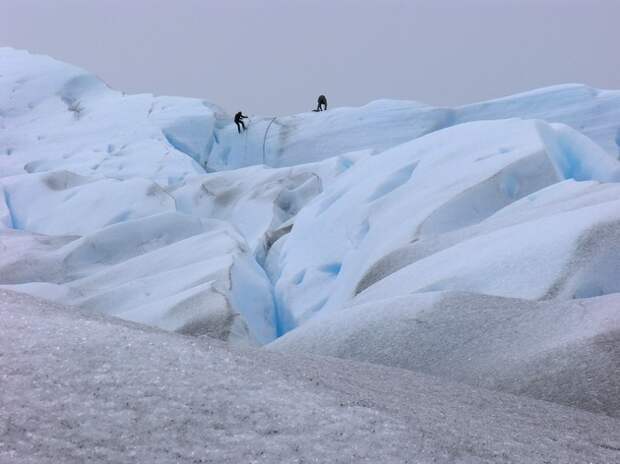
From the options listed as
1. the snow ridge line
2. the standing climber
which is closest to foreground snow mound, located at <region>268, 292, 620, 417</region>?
the snow ridge line

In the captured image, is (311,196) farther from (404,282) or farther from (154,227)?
(404,282)

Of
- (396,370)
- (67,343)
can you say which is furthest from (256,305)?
(67,343)

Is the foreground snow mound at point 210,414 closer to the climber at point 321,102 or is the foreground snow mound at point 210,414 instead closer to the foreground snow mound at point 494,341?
the foreground snow mound at point 494,341

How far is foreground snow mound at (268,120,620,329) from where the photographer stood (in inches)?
183

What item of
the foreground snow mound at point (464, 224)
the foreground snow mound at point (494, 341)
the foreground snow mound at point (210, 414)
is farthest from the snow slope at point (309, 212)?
the foreground snow mound at point (210, 414)

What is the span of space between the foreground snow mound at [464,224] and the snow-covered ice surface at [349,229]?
2 cm

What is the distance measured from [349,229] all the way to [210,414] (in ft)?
19.1

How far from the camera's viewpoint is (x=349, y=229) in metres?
7.92

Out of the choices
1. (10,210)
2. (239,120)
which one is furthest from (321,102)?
(10,210)

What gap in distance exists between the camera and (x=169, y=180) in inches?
535

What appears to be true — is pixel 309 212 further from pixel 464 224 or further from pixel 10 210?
pixel 10 210

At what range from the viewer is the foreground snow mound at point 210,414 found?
198 cm

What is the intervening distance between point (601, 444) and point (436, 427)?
24.1 inches

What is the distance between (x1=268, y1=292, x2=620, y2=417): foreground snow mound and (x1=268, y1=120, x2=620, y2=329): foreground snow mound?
19.1 inches
